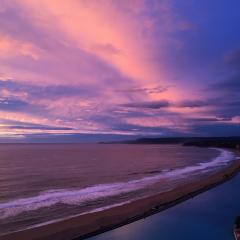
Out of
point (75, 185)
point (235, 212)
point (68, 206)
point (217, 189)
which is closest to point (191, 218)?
point (235, 212)

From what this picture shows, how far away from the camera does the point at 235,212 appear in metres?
21.6

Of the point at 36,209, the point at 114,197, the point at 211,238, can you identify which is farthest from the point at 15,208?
the point at 211,238

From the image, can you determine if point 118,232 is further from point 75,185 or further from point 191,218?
point 75,185

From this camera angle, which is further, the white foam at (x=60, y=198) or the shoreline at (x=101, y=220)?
the white foam at (x=60, y=198)

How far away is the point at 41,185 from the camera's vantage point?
36281mm

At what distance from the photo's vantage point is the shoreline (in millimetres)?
16578

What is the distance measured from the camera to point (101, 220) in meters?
19.6

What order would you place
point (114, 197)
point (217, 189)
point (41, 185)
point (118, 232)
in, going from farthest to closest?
point (41, 185) < point (217, 189) < point (114, 197) < point (118, 232)

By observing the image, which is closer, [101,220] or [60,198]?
[101,220]

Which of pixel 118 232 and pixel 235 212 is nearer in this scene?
pixel 118 232

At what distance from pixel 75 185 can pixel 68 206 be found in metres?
12.2

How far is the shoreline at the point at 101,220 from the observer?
1658 cm

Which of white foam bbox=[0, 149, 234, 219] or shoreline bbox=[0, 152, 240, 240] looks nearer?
shoreline bbox=[0, 152, 240, 240]

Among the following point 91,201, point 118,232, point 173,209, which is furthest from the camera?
point 91,201
